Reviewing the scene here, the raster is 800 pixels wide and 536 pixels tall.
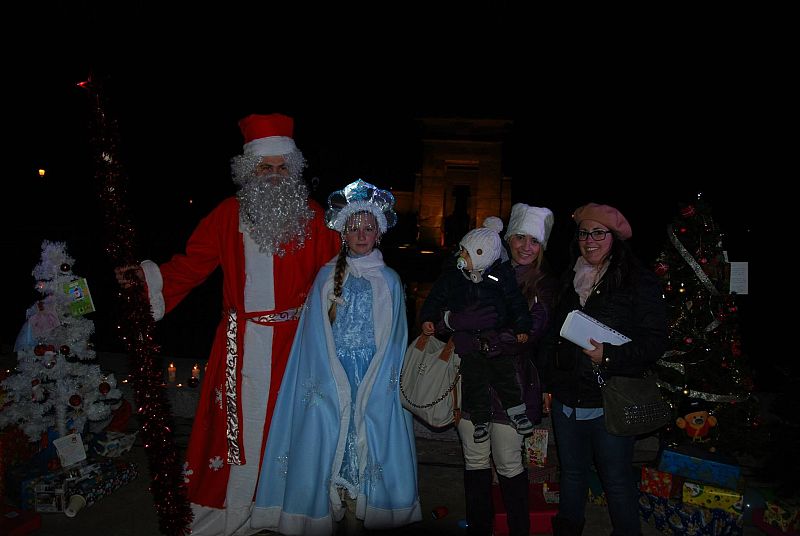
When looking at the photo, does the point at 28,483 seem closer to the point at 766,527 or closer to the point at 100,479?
the point at 100,479

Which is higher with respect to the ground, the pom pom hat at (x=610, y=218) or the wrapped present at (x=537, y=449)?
the pom pom hat at (x=610, y=218)

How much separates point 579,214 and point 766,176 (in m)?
15.8

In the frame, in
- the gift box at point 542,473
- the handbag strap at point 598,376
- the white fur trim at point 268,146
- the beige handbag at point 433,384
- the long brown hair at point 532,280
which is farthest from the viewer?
the gift box at point 542,473

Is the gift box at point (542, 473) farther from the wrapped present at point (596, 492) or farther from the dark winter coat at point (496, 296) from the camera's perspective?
the dark winter coat at point (496, 296)

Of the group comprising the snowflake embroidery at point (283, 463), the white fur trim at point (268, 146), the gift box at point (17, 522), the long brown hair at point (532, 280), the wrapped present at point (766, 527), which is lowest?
the gift box at point (17, 522)

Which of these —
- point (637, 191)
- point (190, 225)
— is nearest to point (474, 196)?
point (637, 191)

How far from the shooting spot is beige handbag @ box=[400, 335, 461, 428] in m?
3.03

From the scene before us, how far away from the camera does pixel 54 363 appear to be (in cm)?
402

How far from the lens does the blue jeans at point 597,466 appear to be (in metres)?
2.85

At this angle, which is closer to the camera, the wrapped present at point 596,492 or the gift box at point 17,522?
the gift box at point 17,522

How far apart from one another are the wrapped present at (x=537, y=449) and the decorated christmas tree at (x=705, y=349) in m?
0.99

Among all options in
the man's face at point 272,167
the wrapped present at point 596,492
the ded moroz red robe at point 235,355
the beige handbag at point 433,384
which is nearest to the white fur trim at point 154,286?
the ded moroz red robe at point 235,355

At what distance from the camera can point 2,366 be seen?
234 inches

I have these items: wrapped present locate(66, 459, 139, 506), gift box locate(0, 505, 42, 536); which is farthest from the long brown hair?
gift box locate(0, 505, 42, 536)
